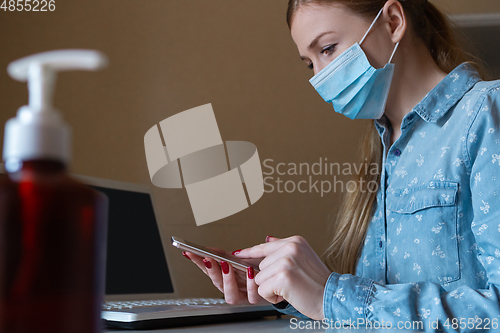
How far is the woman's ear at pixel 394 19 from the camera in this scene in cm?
87

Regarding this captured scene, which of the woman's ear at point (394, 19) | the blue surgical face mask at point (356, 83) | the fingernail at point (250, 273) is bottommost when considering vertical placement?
the fingernail at point (250, 273)

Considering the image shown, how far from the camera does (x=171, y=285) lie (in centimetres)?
111

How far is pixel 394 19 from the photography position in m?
0.88

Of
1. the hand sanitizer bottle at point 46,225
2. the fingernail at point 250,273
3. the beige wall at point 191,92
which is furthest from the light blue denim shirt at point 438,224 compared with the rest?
the beige wall at point 191,92

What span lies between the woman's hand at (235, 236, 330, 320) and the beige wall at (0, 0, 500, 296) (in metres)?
0.82

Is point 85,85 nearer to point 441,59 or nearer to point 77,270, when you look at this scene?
point 441,59

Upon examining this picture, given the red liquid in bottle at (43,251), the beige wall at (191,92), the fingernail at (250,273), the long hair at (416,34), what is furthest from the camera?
the beige wall at (191,92)

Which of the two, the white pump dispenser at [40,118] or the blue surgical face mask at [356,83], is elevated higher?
the blue surgical face mask at [356,83]

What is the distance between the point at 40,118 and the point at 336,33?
748mm

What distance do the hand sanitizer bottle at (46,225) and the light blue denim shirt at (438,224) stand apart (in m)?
0.47

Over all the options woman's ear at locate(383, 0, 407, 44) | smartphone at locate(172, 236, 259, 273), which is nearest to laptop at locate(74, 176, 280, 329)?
smartphone at locate(172, 236, 259, 273)

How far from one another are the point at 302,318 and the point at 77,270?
64 centimetres

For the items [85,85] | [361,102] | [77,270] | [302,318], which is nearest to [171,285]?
[302,318]

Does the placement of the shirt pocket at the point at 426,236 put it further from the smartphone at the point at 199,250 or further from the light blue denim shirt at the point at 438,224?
the smartphone at the point at 199,250
